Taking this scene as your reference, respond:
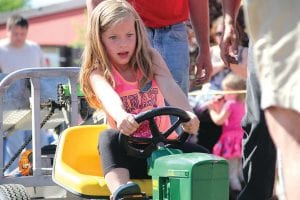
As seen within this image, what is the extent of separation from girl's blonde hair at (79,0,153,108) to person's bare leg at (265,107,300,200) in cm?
175

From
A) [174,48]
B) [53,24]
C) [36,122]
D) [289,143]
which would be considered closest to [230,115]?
[36,122]

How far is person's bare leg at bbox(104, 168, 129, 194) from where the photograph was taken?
4.67 metres

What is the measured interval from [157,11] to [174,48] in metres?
0.25

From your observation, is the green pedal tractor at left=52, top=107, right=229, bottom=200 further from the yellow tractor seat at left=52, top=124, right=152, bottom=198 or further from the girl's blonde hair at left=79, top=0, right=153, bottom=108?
the girl's blonde hair at left=79, top=0, right=153, bottom=108

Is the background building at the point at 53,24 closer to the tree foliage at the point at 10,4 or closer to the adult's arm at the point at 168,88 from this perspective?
the tree foliage at the point at 10,4

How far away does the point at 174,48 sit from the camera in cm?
575

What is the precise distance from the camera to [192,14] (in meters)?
5.96

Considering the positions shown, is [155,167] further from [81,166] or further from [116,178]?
[81,166]

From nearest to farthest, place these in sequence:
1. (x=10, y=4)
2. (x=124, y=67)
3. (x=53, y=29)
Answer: (x=124, y=67) → (x=53, y=29) → (x=10, y=4)

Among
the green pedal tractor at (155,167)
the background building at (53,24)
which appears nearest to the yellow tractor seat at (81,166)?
the green pedal tractor at (155,167)

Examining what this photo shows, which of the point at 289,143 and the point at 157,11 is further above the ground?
the point at 157,11

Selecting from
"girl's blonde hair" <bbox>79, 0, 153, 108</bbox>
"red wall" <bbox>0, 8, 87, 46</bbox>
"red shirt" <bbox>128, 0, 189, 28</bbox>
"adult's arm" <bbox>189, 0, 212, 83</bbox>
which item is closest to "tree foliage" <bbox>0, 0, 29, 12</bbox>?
"red wall" <bbox>0, 8, 87, 46</bbox>

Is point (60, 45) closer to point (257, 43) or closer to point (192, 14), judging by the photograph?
point (192, 14)

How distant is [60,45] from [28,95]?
2878 centimetres
